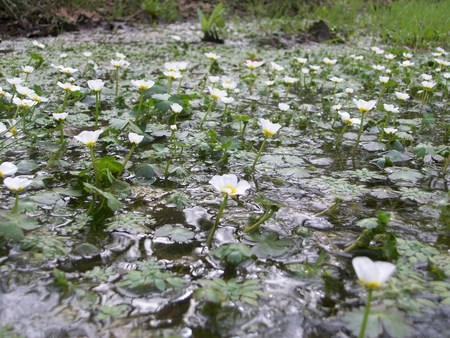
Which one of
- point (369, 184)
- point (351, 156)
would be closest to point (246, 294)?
point (369, 184)

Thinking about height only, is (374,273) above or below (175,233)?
above

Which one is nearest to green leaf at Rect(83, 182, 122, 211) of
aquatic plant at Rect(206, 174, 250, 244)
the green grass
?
aquatic plant at Rect(206, 174, 250, 244)

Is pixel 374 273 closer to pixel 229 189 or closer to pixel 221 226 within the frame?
pixel 229 189

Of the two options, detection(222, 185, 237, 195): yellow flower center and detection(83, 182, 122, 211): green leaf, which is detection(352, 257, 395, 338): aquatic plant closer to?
detection(222, 185, 237, 195): yellow flower center

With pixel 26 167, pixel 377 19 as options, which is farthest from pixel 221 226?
pixel 377 19

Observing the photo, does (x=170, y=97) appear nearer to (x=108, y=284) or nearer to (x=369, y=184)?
(x=369, y=184)

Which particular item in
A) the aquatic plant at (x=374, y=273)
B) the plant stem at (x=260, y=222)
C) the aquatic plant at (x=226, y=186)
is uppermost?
the aquatic plant at (x=374, y=273)

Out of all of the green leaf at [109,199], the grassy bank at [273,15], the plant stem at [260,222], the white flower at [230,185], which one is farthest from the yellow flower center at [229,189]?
the grassy bank at [273,15]

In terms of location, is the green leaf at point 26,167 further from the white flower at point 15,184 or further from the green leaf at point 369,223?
the green leaf at point 369,223
